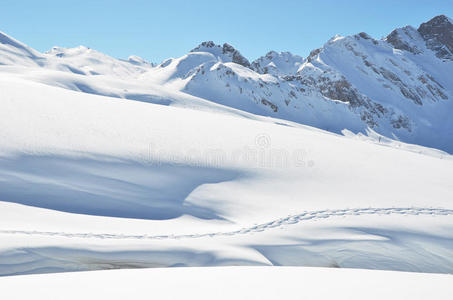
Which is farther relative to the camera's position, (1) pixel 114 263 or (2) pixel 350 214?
(2) pixel 350 214

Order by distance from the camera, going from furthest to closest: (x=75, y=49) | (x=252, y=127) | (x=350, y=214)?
1. (x=75, y=49)
2. (x=252, y=127)
3. (x=350, y=214)

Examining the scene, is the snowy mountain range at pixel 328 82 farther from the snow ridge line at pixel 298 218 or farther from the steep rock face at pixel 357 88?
the snow ridge line at pixel 298 218

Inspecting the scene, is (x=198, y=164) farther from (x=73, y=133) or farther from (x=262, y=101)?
(x=262, y=101)

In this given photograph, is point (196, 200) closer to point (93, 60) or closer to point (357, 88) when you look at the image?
point (357, 88)

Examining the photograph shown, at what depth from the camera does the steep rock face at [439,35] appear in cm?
9641

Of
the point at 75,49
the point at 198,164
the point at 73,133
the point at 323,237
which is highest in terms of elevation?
the point at 75,49

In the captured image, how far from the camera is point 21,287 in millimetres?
3301

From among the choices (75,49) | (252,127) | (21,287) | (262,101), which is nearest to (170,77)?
(262,101)

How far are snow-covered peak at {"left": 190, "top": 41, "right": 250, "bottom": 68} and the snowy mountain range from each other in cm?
20

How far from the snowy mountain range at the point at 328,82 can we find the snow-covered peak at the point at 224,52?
0.66 feet

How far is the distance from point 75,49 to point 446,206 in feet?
552

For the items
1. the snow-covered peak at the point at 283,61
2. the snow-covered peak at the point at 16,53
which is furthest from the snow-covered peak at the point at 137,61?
the snow-covered peak at the point at 283,61

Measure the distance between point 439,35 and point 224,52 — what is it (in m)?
69.6

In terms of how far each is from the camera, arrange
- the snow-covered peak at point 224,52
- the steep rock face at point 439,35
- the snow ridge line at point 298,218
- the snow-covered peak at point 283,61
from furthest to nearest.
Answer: the snow-covered peak at point 283,61 → the steep rock face at point 439,35 → the snow-covered peak at point 224,52 → the snow ridge line at point 298,218
